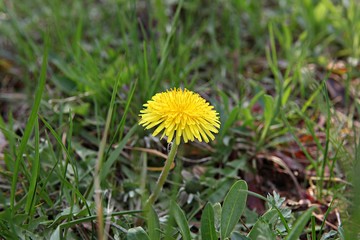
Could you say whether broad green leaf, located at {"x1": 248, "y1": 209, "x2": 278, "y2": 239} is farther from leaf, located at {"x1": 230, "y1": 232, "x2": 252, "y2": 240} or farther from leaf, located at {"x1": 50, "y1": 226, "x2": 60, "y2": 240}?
leaf, located at {"x1": 50, "y1": 226, "x2": 60, "y2": 240}

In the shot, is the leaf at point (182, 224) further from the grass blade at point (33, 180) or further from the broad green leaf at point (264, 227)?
the grass blade at point (33, 180)

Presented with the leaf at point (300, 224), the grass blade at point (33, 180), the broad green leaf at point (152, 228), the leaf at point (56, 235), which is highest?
the grass blade at point (33, 180)

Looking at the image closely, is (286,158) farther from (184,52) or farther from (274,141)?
(184,52)

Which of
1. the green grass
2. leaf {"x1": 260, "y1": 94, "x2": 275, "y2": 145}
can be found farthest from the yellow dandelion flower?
leaf {"x1": 260, "y1": 94, "x2": 275, "y2": 145}

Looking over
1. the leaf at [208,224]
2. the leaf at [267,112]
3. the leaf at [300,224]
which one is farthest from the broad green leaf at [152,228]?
the leaf at [267,112]

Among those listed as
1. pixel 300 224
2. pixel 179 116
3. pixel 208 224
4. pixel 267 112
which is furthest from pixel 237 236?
pixel 267 112

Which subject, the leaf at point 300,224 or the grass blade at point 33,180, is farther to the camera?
the grass blade at point 33,180
